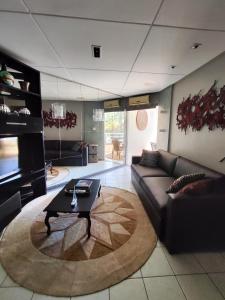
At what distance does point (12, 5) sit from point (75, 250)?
244 centimetres

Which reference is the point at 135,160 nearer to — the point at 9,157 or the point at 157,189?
the point at 157,189

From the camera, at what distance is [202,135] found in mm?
2854

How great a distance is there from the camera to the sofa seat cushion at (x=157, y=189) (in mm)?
2158

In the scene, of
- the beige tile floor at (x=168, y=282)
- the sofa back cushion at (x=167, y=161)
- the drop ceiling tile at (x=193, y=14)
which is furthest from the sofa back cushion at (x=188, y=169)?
the drop ceiling tile at (x=193, y=14)

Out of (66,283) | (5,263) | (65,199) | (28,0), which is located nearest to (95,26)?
(28,0)

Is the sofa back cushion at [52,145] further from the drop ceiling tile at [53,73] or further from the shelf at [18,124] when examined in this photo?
the shelf at [18,124]

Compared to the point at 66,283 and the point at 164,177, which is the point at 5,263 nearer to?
the point at 66,283

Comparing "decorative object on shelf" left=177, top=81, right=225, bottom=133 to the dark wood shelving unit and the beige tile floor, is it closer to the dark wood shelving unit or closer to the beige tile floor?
the beige tile floor

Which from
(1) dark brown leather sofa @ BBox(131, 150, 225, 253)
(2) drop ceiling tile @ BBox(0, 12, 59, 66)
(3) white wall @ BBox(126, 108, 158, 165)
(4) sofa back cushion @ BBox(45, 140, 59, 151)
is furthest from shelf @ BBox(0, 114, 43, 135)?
(3) white wall @ BBox(126, 108, 158, 165)

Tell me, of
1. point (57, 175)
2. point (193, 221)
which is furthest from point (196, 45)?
point (57, 175)

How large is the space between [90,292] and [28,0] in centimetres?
246

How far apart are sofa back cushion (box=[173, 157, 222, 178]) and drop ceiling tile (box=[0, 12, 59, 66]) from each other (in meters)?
2.69

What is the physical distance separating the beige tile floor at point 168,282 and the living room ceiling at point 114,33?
2.38 metres

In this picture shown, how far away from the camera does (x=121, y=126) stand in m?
6.04
